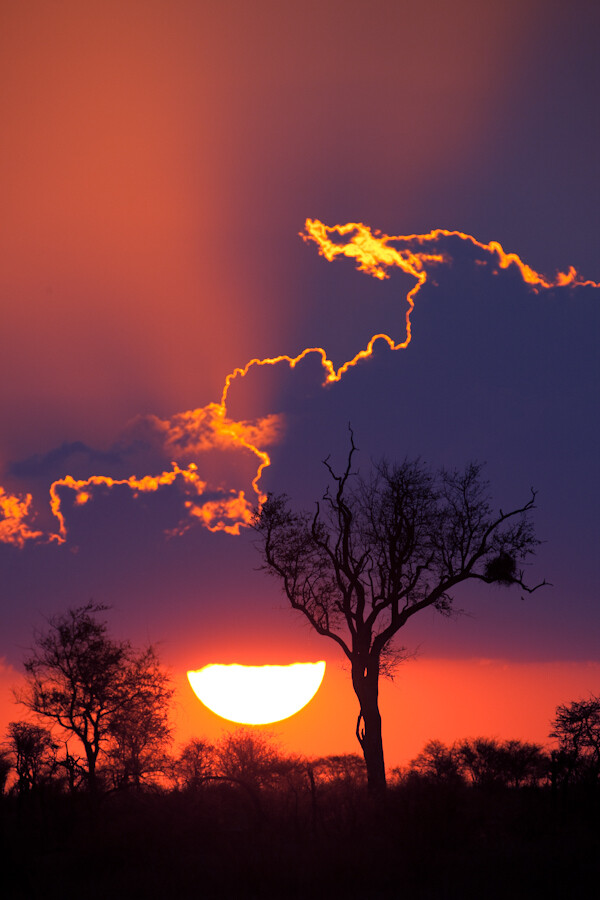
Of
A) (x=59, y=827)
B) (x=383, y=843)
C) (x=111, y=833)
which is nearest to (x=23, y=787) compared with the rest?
(x=59, y=827)

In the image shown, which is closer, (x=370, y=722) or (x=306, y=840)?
(x=306, y=840)

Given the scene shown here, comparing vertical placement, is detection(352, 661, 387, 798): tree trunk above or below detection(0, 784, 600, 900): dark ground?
above

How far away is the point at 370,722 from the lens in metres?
36.8

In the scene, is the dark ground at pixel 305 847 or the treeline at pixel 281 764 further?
the treeline at pixel 281 764

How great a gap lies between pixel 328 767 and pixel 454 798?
2731 centimetres

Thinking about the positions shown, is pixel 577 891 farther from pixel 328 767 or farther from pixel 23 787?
pixel 328 767

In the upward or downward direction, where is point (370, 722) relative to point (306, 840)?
upward

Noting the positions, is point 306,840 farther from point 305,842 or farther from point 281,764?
point 281,764

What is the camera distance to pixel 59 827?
31.0 meters

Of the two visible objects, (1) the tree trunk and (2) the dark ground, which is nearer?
(2) the dark ground

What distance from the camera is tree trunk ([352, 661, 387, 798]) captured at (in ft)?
119

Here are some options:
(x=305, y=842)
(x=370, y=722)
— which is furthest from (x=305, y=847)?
(x=370, y=722)

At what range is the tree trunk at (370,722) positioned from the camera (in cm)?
3619

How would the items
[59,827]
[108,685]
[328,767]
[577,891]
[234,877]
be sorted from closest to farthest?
[577,891] < [234,877] < [59,827] < [108,685] < [328,767]
